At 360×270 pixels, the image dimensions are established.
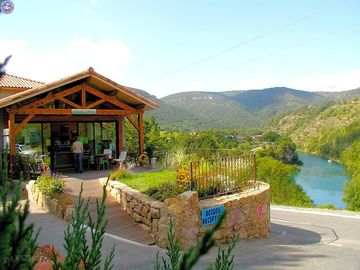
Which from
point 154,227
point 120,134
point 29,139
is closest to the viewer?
point 154,227

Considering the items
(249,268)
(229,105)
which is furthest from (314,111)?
(249,268)

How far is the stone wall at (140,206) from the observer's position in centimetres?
851

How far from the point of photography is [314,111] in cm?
13412

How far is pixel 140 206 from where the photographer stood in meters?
9.09

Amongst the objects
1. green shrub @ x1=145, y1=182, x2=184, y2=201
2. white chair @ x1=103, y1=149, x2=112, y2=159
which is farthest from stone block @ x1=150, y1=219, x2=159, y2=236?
white chair @ x1=103, y1=149, x2=112, y2=159

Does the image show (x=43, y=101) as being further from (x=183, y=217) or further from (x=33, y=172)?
(x=183, y=217)

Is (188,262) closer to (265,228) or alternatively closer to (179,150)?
(265,228)

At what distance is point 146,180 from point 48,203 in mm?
3030

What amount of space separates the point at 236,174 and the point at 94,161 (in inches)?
295

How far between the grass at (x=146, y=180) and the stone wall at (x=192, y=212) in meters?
0.34

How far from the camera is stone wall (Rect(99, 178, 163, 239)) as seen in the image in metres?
8.51

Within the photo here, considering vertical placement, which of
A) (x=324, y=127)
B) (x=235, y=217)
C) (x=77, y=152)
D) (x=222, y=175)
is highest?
(x=324, y=127)

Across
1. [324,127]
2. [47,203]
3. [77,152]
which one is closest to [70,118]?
[77,152]

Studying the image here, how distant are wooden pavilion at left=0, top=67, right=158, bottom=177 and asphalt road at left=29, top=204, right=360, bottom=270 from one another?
4.76 m
